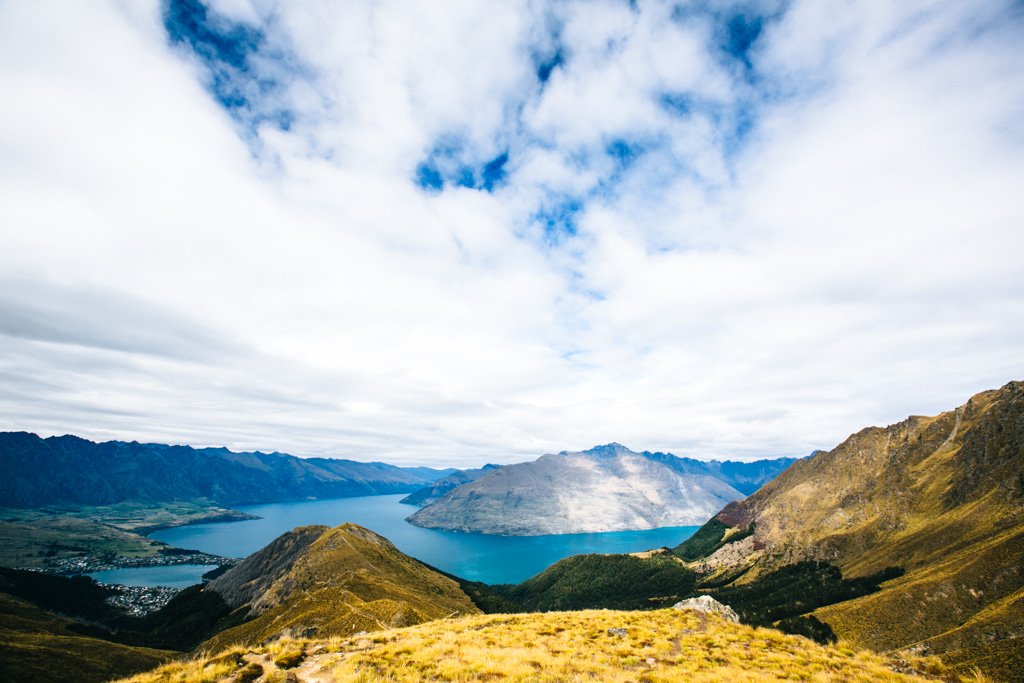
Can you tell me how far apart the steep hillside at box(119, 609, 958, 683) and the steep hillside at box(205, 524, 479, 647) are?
3923 centimetres

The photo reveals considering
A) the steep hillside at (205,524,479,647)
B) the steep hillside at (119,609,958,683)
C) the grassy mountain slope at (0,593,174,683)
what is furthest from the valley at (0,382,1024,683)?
the steep hillside at (205,524,479,647)

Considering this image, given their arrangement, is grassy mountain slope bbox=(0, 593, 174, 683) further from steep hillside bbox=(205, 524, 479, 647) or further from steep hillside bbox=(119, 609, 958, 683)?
steep hillside bbox=(119, 609, 958, 683)

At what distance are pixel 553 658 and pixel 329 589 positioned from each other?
11525 cm

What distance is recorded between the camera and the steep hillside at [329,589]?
3403 inches

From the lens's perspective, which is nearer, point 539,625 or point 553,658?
point 553,658

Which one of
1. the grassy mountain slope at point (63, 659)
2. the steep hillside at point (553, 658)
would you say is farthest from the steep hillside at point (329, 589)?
the steep hillside at point (553, 658)

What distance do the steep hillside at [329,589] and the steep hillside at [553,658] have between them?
1545 inches

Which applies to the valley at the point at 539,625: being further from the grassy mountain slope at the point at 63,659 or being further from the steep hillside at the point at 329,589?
the steep hillside at the point at 329,589

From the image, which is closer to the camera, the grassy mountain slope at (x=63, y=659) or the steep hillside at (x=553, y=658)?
the steep hillside at (x=553, y=658)

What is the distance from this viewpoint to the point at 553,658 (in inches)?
814

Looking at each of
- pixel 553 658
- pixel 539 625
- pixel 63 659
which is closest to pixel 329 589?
pixel 63 659

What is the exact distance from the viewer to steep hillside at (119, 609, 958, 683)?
1855 centimetres

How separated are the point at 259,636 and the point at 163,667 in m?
91.3

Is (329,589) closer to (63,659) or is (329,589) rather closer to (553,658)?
(63,659)
